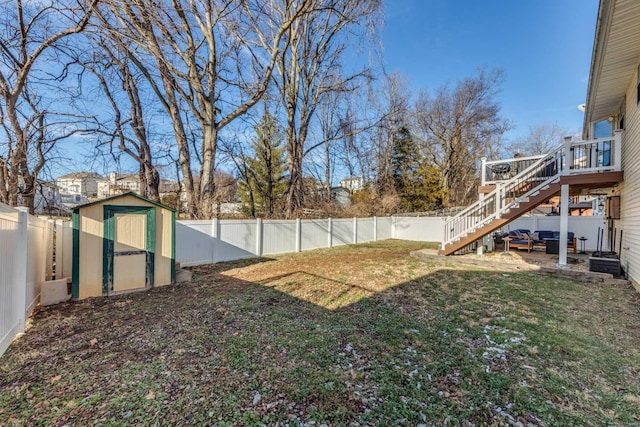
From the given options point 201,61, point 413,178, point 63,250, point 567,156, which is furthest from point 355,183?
point 63,250

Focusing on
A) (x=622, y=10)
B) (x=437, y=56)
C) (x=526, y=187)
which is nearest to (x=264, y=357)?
(x=622, y=10)

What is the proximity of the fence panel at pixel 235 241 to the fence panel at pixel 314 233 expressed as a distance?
2458 millimetres

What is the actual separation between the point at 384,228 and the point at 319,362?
14437 mm

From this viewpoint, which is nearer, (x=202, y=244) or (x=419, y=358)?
(x=419, y=358)

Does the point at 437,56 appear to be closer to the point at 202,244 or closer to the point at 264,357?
the point at 202,244

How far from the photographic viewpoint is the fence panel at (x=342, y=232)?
13.4 metres

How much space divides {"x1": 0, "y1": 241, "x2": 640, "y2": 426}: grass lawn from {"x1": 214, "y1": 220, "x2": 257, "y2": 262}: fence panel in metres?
3.42

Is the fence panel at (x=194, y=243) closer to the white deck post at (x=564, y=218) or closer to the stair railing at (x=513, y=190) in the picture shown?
the stair railing at (x=513, y=190)

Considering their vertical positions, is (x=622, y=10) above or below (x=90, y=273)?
above

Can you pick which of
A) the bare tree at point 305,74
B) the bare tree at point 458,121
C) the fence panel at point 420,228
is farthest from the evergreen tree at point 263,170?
the bare tree at point 458,121

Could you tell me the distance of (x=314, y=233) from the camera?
12336 mm

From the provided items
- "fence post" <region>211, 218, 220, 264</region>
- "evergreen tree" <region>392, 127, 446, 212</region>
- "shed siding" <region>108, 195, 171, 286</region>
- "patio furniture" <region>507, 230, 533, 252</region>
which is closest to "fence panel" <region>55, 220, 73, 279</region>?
"shed siding" <region>108, 195, 171, 286</region>

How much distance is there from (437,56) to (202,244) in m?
15.1

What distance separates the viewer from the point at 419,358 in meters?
3.08
